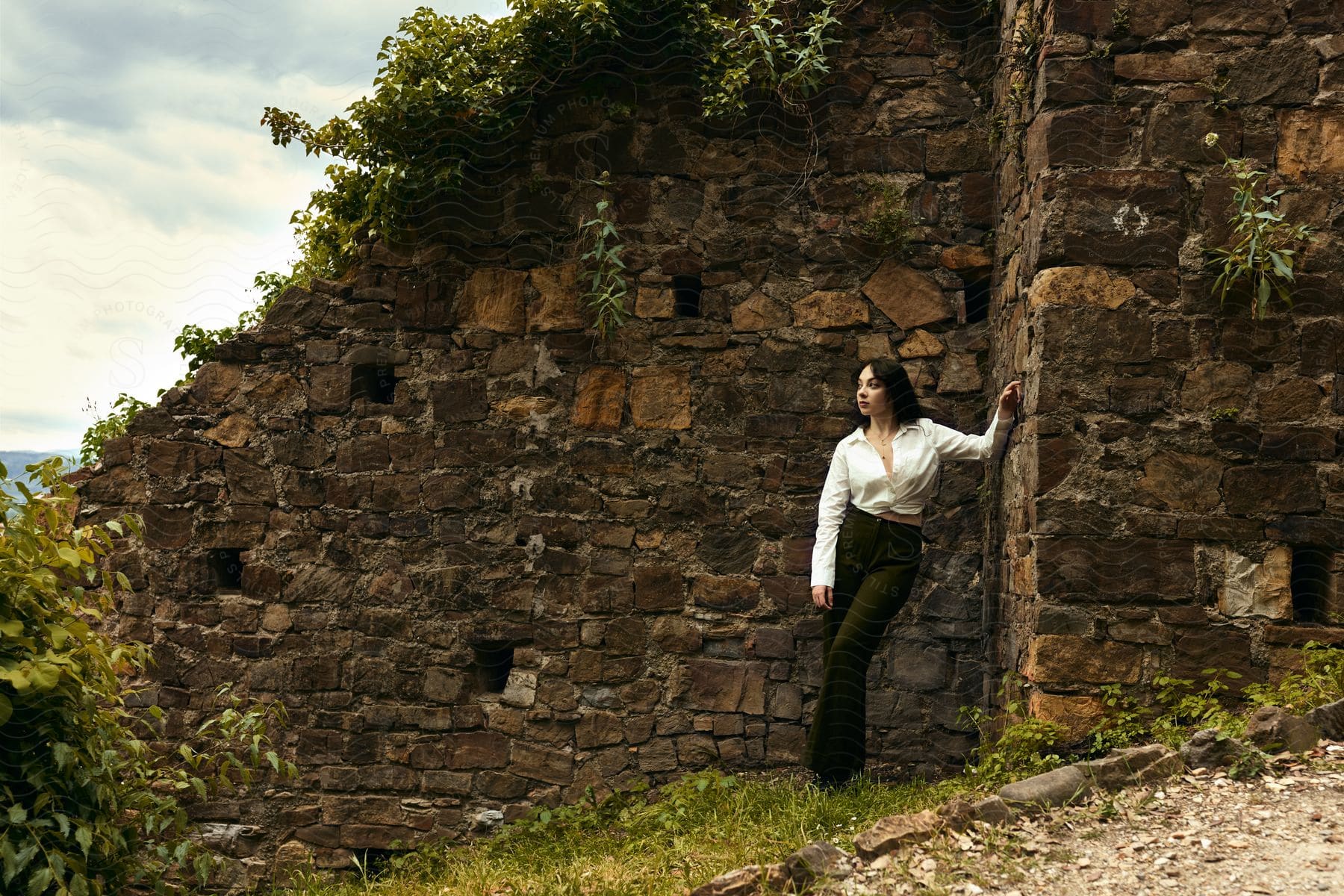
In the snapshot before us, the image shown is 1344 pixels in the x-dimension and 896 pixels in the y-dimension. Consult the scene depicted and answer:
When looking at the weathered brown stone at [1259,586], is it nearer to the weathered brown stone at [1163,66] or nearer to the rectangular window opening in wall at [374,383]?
the weathered brown stone at [1163,66]

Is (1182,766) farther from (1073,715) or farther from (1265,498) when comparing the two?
(1265,498)

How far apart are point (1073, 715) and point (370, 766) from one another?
302 centimetres

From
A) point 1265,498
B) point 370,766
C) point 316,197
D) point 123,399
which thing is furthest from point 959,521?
point 123,399

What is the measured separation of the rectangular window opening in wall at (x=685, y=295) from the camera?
16.0 feet

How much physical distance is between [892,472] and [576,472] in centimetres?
144

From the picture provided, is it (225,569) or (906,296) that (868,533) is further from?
(225,569)

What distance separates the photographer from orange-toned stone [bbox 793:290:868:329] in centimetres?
473

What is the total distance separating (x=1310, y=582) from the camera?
3.86 metres

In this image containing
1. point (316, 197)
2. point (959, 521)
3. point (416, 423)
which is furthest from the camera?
point (316, 197)

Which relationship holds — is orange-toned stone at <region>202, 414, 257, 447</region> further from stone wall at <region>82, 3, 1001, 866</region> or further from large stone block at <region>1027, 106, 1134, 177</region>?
large stone block at <region>1027, 106, 1134, 177</region>

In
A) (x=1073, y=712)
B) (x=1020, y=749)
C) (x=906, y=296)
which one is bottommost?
(x=1020, y=749)

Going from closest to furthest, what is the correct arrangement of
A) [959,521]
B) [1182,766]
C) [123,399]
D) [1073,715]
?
[1182,766] < [1073,715] < [959,521] < [123,399]

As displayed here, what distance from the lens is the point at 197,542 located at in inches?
197

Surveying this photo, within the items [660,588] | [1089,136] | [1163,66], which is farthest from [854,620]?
[1163,66]
